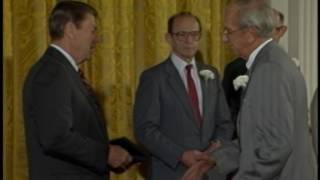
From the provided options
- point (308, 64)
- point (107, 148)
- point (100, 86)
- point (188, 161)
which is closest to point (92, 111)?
point (107, 148)

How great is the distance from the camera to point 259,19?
8.08 ft

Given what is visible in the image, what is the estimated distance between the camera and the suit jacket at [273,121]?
232 centimetres

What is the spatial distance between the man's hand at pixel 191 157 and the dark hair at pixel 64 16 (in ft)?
2.77

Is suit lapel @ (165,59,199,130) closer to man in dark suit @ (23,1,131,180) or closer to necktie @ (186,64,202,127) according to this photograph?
necktie @ (186,64,202,127)

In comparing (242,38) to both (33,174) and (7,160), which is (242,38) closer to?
(33,174)

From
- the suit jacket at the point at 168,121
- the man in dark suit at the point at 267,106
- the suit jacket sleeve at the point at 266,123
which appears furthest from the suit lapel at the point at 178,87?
the suit jacket sleeve at the point at 266,123

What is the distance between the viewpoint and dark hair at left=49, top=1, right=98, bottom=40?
2.97 metres

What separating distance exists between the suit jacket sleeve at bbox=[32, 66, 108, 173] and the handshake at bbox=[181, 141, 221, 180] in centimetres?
60

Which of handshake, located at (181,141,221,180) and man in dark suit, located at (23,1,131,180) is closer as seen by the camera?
man in dark suit, located at (23,1,131,180)

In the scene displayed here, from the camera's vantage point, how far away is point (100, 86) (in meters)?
4.31

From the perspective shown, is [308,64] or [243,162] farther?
[308,64]

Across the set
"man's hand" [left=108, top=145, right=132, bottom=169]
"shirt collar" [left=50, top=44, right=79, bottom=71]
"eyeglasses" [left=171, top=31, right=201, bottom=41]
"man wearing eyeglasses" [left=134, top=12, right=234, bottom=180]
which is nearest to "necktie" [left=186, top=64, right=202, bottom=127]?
"man wearing eyeglasses" [left=134, top=12, right=234, bottom=180]

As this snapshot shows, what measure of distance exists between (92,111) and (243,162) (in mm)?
783

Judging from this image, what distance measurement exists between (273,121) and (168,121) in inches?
49.6
